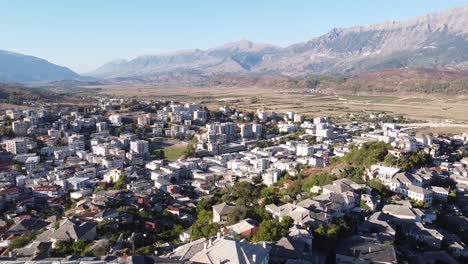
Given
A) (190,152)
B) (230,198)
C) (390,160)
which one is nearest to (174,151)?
(190,152)

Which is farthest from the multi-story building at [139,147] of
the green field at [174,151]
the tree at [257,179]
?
the tree at [257,179]

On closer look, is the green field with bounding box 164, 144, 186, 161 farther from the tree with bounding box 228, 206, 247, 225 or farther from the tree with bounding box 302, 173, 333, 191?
the tree with bounding box 228, 206, 247, 225

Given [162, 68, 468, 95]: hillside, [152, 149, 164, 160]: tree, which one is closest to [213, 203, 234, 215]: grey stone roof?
[152, 149, 164, 160]: tree

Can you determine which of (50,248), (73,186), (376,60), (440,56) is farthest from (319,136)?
(376,60)

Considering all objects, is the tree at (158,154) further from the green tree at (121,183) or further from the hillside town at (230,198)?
the green tree at (121,183)

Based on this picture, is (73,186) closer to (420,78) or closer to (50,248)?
(50,248)

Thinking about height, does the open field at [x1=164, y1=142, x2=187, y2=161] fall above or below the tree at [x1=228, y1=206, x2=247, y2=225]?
below
